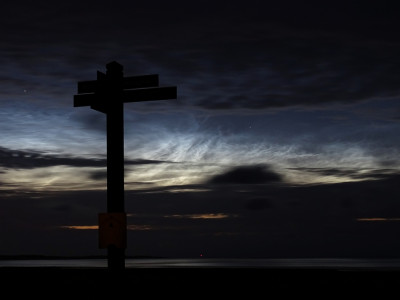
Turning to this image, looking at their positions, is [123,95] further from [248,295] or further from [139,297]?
[248,295]

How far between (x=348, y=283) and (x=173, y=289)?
675cm

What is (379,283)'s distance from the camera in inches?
784

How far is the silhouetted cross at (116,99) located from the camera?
9852 millimetres

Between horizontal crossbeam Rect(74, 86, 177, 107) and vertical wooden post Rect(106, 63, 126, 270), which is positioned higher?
horizontal crossbeam Rect(74, 86, 177, 107)

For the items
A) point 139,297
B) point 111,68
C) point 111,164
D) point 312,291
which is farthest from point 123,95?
point 312,291

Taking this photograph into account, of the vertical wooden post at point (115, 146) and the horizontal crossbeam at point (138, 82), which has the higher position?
the horizontal crossbeam at point (138, 82)

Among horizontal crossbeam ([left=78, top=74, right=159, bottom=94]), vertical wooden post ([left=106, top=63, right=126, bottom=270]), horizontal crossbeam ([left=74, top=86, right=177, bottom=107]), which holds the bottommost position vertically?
vertical wooden post ([left=106, top=63, right=126, bottom=270])

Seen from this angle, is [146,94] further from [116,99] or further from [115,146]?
[115,146]

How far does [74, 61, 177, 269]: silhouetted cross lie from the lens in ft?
32.3

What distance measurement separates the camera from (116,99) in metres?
10.1

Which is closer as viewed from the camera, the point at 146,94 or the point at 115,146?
the point at 115,146

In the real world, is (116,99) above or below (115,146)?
above

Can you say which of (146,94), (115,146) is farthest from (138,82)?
(115,146)

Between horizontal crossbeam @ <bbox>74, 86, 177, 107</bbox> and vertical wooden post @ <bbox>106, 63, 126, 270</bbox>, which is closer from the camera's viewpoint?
vertical wooden post @ <bbox>106, 63, 126, 270</bbox>
